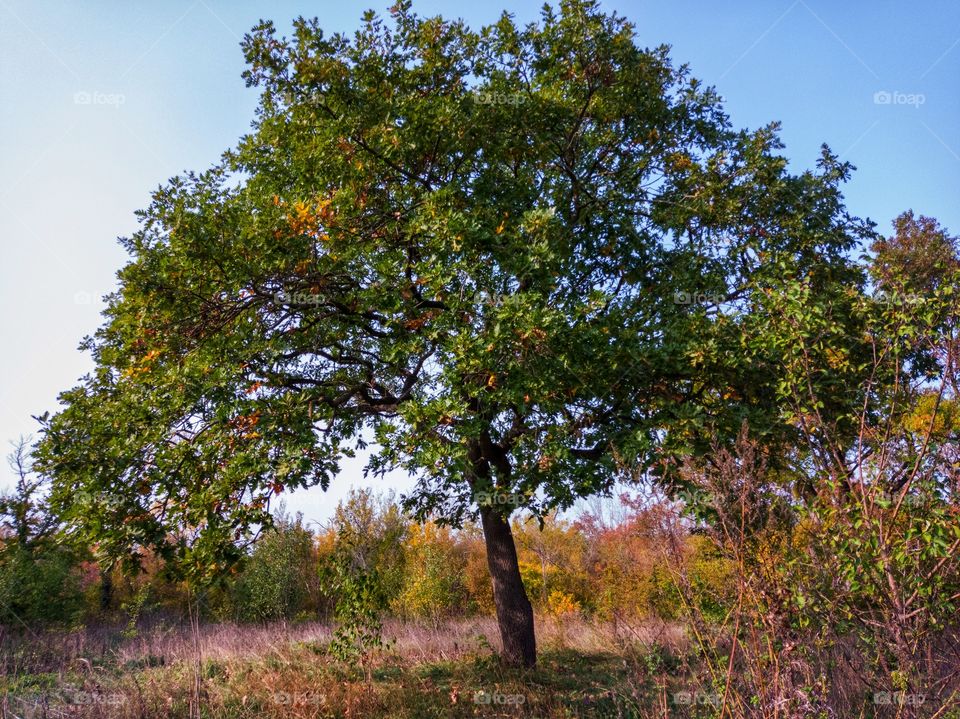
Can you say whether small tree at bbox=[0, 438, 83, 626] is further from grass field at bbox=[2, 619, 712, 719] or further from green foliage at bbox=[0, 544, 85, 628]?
grass field at bbox=[2, 619, 712, 719]

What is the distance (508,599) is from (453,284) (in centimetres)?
654

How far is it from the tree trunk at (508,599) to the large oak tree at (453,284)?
0.06m

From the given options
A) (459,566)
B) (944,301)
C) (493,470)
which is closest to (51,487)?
(493,470)

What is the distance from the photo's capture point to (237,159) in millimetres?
11617

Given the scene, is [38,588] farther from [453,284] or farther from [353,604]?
[453,284]

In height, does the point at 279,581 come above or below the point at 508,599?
below

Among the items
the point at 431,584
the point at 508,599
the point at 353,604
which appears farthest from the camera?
the point at 431,584

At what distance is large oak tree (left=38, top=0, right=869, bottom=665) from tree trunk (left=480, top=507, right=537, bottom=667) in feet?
0.20

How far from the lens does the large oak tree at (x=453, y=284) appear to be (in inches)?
331

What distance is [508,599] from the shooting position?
1182 centimetres

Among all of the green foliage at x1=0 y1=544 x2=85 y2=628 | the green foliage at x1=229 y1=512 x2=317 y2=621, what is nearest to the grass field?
the green foliage at x1=0 y1=544 x2=85 y2=628

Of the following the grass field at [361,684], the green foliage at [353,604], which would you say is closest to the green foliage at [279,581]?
the grass field at [361,684]

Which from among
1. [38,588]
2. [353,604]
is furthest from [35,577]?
[353,604]

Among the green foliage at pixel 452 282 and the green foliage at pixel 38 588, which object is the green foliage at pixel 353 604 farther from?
the green foliage at pixel 38 588
